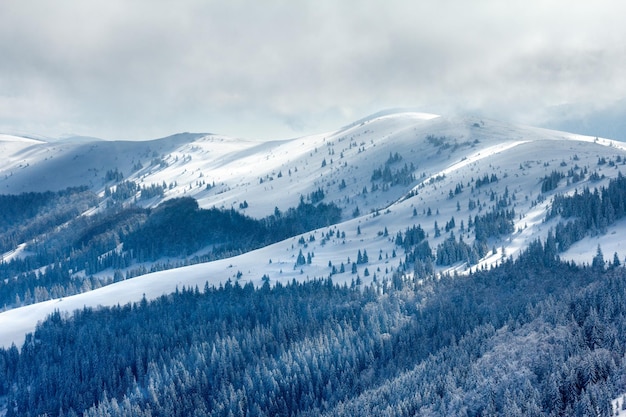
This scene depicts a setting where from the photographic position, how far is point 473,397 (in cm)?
10881

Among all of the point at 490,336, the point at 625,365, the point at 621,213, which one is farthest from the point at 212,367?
the point at 621,213

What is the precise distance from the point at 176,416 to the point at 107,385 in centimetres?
4022

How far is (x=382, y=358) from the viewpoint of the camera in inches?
5969

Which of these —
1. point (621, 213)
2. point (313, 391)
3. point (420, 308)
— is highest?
point (621, 213)

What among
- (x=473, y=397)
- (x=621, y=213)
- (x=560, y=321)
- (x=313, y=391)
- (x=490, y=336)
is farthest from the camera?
(x=621, y=213)

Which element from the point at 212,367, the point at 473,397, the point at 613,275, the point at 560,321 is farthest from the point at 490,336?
the point at 212,367

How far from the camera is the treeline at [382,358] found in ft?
354

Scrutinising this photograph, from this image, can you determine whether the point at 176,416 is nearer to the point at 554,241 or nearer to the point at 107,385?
the point at 107,385

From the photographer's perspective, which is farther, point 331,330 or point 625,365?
point 331,330

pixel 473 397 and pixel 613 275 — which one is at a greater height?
pixel 613 275

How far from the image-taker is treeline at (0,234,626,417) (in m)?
108

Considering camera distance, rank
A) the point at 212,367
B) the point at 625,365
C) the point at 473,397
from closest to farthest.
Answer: the point at 625,365 → the point at 473,397 → the point at 212,367

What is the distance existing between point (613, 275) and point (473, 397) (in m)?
69.4

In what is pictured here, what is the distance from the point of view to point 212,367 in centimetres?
16775
